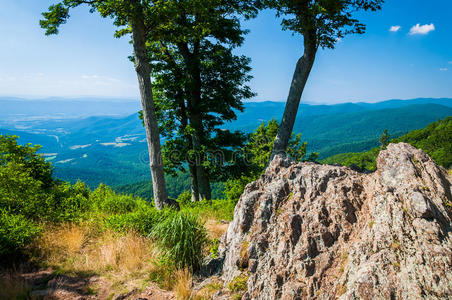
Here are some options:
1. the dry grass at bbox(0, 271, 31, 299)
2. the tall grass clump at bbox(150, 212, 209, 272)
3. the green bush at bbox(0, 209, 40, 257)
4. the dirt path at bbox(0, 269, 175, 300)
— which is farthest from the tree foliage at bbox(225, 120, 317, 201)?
the green bush at bbox(0, 209, 40, 257)

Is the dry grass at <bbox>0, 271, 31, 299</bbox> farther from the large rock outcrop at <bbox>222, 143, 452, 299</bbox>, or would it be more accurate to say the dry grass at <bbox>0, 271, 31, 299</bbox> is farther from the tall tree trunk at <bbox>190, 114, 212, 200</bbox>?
the tall tree trunk at <bbox>190, 114, 212, 200</bbox>

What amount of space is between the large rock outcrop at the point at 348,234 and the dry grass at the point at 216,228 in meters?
1.70

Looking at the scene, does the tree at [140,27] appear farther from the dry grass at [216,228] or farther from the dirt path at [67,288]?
the dirt path at [67,288]

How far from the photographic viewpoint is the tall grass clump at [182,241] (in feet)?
14.1

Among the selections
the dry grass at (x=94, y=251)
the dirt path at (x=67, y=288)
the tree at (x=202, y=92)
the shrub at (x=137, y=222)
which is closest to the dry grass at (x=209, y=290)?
the dirt path at (x=67, y=288)

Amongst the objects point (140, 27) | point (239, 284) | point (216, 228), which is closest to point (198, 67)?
point (140, 27)

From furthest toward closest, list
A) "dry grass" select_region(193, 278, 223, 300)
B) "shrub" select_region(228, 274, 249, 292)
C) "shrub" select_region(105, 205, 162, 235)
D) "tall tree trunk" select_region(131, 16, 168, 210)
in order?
"tall tree trunk" select_region(131, 16, 168, 210), "shrub" select_region(105, 205, 162, 235), "dry grass" select_region(193, 278, 223, 300), "shrub" select_region(228, 274, 249, 292)

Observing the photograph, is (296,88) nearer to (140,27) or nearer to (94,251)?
(140,27)

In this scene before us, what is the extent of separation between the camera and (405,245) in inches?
99.0

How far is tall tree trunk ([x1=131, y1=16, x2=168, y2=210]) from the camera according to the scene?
673 centimetres

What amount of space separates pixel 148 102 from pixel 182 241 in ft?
14.9

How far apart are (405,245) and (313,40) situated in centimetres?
601

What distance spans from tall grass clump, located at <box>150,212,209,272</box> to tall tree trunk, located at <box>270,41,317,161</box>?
Result: 11.5 ft

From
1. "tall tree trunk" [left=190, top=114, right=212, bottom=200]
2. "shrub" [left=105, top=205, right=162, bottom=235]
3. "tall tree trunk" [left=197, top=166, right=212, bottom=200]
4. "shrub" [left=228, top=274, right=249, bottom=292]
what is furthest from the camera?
"tall tree trunk" [left=197, top=166, right=212, bottom=200]
